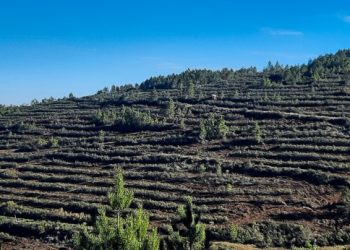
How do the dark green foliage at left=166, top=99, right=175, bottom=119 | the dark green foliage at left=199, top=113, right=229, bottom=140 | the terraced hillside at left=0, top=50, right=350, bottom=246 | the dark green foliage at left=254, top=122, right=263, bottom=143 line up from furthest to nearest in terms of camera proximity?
the dark green foliage at left=166, top=99, right=175, bottom=119 < the dark green foliage at left=199, top=113, right=229, bottom=140 < the dark green foliage at left=254, top=122, right=263, bottom=143 < the terraced hillside at left=0, top=50, right=350, bottom=246

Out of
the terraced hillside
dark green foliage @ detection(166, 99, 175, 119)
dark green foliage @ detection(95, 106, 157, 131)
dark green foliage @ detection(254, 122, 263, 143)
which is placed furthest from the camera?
dark green foliage @ detection(166, 99, 175, 119)

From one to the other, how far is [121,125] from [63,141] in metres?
16.1

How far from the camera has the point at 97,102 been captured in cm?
16725

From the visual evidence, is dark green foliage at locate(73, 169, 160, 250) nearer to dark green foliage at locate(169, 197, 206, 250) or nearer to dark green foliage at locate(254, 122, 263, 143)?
dark green foliage at locate(169, 197, 206, 250)

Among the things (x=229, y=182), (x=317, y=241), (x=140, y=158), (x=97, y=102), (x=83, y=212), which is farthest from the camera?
(x=97, y=102)

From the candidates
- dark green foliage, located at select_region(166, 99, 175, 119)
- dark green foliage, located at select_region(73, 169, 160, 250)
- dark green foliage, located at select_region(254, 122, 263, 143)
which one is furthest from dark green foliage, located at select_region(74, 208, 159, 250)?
dark green foliage, located at select_region(166, 99, 175, 119)

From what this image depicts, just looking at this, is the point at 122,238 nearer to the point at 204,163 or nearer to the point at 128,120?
the point at 204,163

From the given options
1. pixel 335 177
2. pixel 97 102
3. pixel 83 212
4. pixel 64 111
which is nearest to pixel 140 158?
pixel 83 212

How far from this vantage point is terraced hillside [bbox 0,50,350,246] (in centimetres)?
6619

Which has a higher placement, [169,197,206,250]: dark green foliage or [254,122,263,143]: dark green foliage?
[254,122,263,143]: dark green foliage

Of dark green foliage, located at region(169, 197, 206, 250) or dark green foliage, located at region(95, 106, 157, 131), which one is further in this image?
dark green foliage, located at region(95, 106, 157, 131)

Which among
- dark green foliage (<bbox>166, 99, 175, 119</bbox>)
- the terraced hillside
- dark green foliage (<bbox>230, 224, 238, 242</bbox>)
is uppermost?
dark green foliage (<bbox>166, 99, 175, 119</bbox>)

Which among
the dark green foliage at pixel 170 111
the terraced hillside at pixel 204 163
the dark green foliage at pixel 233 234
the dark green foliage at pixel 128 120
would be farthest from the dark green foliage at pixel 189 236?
the dark green foliage at pixel 170 111

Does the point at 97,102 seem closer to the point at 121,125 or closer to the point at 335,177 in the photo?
the point at 121,125
